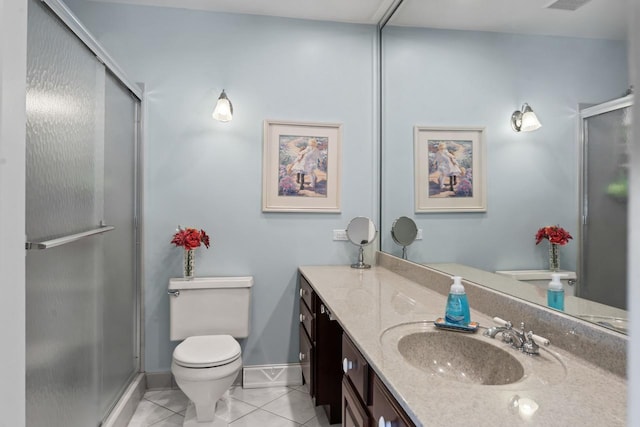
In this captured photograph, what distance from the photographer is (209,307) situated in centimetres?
236

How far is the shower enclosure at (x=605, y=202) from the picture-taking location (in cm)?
97

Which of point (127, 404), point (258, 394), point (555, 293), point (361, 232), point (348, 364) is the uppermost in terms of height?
point (361, 232)

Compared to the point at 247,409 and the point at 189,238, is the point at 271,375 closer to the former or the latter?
the point at 247,409

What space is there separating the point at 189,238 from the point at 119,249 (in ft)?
1.32

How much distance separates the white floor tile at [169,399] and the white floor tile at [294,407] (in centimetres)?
51

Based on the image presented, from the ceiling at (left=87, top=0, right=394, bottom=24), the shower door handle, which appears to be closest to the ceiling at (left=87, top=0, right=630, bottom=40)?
the ceiling at (left=87, top=0, right=394, bottom=24)

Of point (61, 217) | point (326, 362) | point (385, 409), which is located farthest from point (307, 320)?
point (61, 217)

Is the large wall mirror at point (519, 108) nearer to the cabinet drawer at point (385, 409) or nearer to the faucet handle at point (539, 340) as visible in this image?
the faucet handle at point (539, 340)

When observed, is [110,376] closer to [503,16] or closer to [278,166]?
[278,166]

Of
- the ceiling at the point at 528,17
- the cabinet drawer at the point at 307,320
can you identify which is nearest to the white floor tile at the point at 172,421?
the cabinet drawer at the point at 307,320

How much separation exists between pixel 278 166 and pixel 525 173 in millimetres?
1650

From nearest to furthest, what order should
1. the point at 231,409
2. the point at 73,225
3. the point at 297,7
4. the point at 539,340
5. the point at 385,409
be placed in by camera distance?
1. the point at 385,409
2. the point at 539,340
3. the point at 73,225
4. the point at 231,409
5. the point at 297,7

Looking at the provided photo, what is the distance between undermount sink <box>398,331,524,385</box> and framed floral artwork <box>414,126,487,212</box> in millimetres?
629

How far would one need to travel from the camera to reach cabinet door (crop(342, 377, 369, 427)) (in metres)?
1.19
